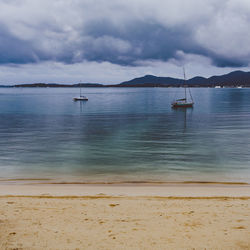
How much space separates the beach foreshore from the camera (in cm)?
1024

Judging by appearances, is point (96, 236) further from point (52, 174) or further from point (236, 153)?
point (236, 153)

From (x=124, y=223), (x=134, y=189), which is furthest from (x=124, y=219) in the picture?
(x=134, y=189)

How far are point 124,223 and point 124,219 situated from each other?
1.49ft

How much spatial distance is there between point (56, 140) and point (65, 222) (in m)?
31.9

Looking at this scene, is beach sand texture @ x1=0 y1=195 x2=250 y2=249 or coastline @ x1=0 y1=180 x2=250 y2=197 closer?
beach sand texture @ x1=0 y1=195 x2=250 y2=249

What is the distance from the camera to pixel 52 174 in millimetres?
24828

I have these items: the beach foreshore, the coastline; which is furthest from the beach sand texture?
the coastline

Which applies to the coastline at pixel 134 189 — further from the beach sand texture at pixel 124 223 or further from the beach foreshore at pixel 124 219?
the beach sand texture at pixel 124 223

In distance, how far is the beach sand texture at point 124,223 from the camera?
33.4 feet

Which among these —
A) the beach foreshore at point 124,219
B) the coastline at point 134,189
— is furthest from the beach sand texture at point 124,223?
the coastline at point 134,189

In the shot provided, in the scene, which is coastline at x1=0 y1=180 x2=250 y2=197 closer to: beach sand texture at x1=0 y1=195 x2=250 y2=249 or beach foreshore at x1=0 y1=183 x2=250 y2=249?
beach foreshore at x1=0 y1=183 x2=250 y2=249

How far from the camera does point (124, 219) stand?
12297mm

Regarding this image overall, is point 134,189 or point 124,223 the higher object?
point 124,223

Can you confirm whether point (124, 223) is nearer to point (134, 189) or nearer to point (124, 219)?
point (124, 219)
